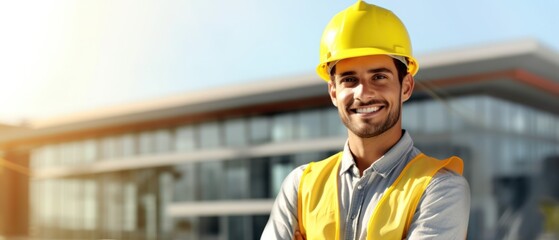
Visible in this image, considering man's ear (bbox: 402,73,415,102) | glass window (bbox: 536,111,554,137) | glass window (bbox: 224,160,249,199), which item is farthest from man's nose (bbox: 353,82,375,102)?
glass window (bbox: 224,160,249,199)

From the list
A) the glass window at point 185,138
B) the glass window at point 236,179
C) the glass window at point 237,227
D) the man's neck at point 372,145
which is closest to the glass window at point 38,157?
the glass window at point 185,138

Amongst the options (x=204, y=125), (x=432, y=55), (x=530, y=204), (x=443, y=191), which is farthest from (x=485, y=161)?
(x=443, y=191)

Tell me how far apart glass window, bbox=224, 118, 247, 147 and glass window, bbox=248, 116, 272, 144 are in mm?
224

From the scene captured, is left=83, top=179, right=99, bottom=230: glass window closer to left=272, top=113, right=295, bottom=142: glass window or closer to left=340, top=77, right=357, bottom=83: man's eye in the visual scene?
left=272, top=113, right=295, bottom=142: glass window

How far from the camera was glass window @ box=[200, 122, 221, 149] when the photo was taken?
19.6 meters

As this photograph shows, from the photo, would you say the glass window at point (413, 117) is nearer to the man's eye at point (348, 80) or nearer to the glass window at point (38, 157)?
the glass window at point (38, 157)

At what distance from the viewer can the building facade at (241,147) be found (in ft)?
48.6

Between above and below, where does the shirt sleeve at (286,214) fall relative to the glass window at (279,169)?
below

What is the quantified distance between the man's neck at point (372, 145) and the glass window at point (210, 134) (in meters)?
17.9

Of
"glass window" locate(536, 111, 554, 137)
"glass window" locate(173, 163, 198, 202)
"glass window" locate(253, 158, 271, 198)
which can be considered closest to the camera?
"glass window" locate(536, 111, 554, 137)

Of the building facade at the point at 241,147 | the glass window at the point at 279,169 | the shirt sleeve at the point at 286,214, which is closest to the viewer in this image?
the shirt sleeve at the point at 286,214

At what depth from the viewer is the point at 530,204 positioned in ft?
48.9

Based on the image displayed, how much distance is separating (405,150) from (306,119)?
16579mm

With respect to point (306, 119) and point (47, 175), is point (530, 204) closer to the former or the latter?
point (306, 119)
